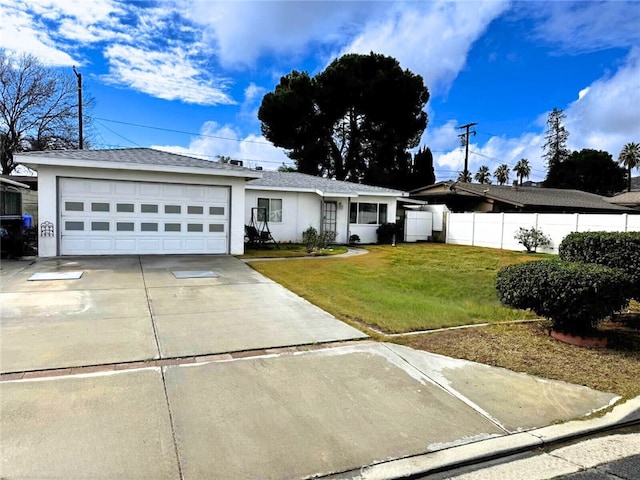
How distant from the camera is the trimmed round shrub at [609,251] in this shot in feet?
19.6

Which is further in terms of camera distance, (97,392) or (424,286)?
(424,286)

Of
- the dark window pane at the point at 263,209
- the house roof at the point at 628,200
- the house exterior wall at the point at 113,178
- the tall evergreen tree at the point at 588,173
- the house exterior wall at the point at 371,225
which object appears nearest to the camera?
the house exterior wall at the point at 113,178

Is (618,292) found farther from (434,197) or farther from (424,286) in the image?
(434,197)

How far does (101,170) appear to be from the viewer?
38.9 ft

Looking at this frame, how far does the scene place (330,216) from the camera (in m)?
18.9

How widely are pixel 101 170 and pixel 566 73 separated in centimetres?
1806

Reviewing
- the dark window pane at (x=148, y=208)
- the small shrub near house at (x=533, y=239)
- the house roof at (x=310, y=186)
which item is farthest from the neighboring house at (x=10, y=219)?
the small shrub near house at (x=533, y=239)

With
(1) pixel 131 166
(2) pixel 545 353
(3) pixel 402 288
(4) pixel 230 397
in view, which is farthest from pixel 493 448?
(1) pixel 131 166

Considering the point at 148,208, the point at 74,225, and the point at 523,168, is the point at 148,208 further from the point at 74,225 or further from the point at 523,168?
the point at 523,168

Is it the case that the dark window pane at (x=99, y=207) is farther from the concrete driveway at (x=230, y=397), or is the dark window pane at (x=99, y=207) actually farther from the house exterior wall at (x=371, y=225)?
the house exterior wall at (x=371, y=225)

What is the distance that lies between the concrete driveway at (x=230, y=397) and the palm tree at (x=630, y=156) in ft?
185

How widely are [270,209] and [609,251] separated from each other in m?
13.2

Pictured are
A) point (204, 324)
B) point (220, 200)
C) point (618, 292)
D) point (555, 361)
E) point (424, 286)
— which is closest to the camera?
point (555, 361)

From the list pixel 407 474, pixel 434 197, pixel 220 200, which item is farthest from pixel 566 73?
pixel 407 474
